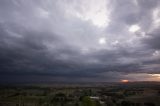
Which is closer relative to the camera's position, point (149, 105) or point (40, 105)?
point (149, 105)

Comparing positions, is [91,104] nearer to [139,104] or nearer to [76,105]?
[76,105]

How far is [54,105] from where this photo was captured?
305ft

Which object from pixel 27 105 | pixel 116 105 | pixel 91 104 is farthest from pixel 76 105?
pixel 91 104

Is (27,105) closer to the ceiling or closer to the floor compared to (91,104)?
closer to the floor

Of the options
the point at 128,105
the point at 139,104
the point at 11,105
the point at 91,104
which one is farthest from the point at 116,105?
the point at 91,104

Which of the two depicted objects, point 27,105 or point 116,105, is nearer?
point 116,105

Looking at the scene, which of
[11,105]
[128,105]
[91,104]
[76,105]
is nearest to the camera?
[91,104]

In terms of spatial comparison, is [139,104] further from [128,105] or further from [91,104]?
[91,104]

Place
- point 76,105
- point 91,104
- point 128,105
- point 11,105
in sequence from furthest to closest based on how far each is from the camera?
point 11,105, point 128,105, point 76,105, point 91,104

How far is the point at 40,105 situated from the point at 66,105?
13.1 meters

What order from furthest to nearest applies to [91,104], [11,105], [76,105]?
[11,105] < [76,105] < [91,104]

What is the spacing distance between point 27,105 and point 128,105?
51.1 meters

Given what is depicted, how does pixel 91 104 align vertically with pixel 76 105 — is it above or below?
above

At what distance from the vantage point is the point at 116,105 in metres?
88.3
